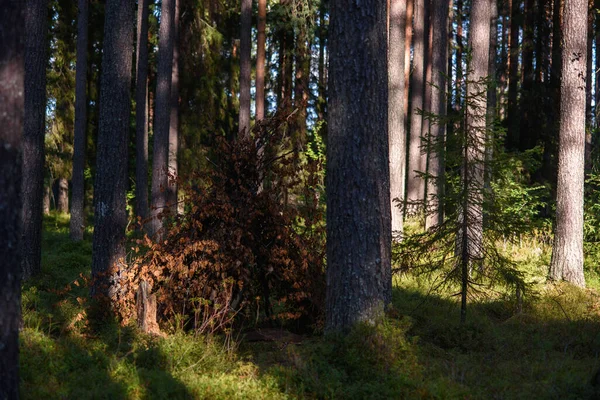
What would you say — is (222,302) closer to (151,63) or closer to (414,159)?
(414,159)

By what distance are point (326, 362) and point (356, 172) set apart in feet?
7.68

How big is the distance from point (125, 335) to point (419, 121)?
16665mm

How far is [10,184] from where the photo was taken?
5.25 meters

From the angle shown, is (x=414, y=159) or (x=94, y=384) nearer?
(x=94, y=384)

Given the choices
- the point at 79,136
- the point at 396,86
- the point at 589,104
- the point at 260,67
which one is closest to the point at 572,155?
the point at 396,86

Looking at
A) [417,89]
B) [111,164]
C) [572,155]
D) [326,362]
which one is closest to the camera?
[326,362]

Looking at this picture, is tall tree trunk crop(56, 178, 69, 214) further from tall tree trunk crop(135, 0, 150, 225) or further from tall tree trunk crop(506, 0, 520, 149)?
tall tree trunk crop(506, 0, 520, 149)

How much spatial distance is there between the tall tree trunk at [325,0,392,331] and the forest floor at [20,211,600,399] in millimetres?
448

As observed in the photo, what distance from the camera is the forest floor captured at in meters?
6.07

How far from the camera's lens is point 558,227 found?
12320 millimetres

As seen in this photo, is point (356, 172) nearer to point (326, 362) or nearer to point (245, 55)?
point (326, 362)

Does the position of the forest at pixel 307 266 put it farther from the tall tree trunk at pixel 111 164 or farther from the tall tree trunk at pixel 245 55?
the tall tree trunk at pixel 245 55

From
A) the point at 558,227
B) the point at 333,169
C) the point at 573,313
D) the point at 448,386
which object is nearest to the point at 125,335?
the point at 333,169

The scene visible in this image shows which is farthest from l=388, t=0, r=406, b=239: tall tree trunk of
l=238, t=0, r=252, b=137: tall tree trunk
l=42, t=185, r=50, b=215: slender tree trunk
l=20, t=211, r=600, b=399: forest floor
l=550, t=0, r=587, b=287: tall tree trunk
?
l=42, t=185, r=50, b=215: slender tree trunk
